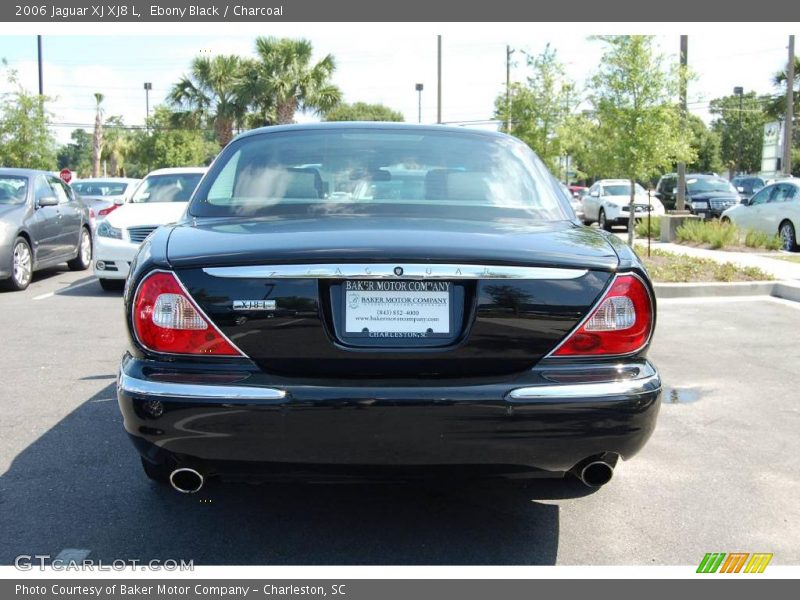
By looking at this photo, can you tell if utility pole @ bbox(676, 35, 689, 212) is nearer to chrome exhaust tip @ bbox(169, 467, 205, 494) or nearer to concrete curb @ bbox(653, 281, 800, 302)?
concrete curb @ bbox(653, 281, 800, 302)

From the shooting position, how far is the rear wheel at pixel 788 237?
16.5 m

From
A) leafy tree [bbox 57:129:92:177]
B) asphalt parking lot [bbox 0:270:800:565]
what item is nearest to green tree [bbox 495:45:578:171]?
asphalt parking lot [bbox 0:270:800:565]

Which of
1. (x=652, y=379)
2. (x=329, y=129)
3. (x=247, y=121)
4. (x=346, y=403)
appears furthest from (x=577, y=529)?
(x=247, y=121)

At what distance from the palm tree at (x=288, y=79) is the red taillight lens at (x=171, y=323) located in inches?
1277

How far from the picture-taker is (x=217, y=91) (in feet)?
117

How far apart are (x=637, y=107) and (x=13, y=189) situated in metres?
10.4

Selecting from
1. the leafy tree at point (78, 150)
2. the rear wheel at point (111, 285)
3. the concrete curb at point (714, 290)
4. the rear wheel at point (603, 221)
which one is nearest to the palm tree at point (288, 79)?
the rear wheel at point (603, 221)

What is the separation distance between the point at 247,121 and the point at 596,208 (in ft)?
53.6

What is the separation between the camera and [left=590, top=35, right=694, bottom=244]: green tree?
1510 cm

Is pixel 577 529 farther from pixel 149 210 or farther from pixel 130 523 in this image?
pixel 149 210

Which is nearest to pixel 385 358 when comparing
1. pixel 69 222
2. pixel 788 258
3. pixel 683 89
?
pixel 69 222

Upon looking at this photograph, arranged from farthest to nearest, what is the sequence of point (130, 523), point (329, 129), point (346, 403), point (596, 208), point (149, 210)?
point (596, 208)
point (149, 210)
point (329, 129)
point (130, 523)
point (346, 403)

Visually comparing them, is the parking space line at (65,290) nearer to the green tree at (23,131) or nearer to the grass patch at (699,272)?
the grass patch at (699,272)

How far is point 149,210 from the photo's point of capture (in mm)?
11266
